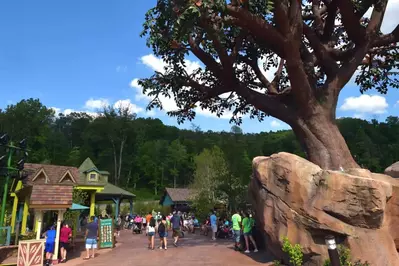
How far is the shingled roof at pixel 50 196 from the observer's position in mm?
12266

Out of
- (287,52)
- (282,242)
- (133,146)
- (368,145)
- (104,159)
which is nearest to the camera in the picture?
(282,242)

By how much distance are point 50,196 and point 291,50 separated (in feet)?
32.5

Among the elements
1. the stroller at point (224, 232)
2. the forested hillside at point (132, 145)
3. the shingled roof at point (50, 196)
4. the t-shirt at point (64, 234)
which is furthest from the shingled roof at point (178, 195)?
the shingled roof at point (50, 196)

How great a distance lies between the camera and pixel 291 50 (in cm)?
993

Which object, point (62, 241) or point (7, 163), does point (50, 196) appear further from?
point (7, 163)

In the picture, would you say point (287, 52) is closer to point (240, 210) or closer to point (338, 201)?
point (338, 201)

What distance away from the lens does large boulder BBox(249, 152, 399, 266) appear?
8.31 metres

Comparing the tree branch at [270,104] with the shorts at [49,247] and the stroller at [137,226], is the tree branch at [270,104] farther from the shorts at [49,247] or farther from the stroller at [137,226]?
the stroller at [137,226]

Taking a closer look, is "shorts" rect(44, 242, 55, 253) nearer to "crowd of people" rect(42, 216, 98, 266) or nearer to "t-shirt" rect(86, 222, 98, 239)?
"crowd of people" rect(42, 216, 98, 266)

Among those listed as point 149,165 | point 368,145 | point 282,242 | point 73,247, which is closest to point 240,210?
point 73,247

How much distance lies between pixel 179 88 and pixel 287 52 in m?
5.82

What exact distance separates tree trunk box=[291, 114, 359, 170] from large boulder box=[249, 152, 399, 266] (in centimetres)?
134

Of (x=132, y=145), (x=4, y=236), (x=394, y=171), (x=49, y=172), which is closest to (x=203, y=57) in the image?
(x=394, y=171)

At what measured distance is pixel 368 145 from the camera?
52.0 m
